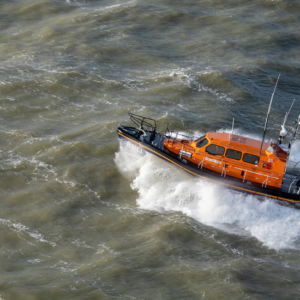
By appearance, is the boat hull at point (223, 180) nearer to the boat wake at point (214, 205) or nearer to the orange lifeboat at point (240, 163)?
the orange lifeboat at point (240, 163)

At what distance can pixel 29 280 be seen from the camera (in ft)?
29.3

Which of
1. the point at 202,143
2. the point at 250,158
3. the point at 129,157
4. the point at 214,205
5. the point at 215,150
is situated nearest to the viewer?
the point at 214,205

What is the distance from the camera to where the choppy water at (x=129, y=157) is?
30.9 ft

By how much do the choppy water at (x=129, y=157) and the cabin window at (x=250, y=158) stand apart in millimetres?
1151

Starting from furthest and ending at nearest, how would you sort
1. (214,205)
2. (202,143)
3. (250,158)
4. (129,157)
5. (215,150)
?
(129,157) < (202,143) < (215,150) < (250,158) < (214,205)

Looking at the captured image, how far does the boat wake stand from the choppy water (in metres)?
0.04

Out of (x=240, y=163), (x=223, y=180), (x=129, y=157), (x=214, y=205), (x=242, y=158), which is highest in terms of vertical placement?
(x=242, y=158)

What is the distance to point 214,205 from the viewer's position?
11.9 meters

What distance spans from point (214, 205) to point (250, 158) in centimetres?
190

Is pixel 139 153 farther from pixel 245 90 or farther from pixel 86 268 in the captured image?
pixel 245 90

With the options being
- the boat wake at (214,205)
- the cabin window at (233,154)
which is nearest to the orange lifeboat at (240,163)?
the cabin window at (233,154)

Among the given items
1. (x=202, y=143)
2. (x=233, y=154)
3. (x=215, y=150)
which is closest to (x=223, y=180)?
(x=233, y=154)

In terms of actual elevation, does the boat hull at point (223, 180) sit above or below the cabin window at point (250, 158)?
below

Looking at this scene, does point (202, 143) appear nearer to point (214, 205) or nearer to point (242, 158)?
point (242, 158)
